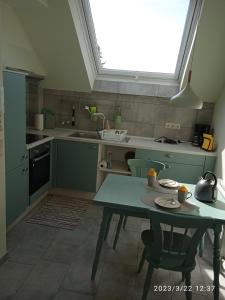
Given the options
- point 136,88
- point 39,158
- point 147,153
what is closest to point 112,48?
point 136,88

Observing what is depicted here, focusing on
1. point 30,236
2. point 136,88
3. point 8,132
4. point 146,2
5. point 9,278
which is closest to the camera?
point 9,278

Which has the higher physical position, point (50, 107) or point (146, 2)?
point (146, 2)

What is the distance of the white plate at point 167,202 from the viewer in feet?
6.04

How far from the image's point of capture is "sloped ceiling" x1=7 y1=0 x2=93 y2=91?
262 centimetres

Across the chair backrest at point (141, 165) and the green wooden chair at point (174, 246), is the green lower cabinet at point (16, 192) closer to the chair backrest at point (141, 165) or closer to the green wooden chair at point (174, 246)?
the chair backrest at point (141, 165)

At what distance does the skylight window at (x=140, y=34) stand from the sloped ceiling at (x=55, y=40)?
0.36 meters

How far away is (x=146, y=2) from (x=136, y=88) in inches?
42.6

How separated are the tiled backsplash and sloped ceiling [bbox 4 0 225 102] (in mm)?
178

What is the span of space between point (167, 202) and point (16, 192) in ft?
5.25

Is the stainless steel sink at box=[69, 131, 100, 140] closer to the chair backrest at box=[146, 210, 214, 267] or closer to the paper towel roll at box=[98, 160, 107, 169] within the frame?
the paper towel roll at box=[98, 160, 107, 169]

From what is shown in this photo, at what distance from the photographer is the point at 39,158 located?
3.03m

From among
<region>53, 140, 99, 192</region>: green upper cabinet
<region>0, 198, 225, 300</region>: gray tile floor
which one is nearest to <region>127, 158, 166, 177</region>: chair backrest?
<region>0, 198, 225, 300</region>: gray tile floor

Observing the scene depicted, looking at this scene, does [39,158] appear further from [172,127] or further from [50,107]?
[172,127]

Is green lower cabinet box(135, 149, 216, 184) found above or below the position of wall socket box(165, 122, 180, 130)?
below
